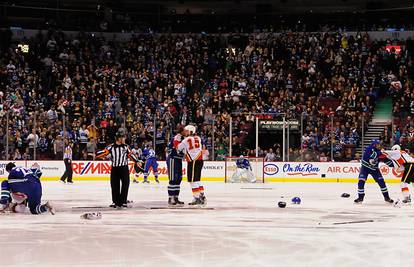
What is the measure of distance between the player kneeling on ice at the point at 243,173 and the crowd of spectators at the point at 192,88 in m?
0.53

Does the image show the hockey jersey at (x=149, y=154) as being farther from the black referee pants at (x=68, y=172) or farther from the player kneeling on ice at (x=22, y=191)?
the player kneeling on ice at (x=22, y=191)

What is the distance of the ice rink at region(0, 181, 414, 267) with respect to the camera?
709cm

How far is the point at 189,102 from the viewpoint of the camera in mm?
27016

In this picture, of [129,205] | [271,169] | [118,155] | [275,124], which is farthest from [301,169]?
[118,155]

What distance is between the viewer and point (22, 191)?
37.1 ft

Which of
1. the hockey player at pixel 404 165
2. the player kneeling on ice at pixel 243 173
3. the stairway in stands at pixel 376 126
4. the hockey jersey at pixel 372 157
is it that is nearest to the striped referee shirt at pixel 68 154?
the player kneeling on ice at pixel 243 173

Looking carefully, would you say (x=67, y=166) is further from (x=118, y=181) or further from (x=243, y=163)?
(x=118, y=181)

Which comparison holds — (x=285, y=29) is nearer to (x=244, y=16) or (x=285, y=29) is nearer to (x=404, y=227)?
(x=244, y=16)

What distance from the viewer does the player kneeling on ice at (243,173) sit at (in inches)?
901

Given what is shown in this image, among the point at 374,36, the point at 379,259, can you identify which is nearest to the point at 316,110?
the point at 374,36

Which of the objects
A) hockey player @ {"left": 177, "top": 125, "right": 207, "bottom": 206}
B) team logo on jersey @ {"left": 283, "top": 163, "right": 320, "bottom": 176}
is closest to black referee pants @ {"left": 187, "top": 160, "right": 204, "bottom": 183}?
hockey player @ {"left": 177, "top": 125, "right": 207, "bottom": 206}

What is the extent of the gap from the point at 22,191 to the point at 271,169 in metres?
13.5

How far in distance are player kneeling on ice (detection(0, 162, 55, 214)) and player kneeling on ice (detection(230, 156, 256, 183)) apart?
39.4 feet

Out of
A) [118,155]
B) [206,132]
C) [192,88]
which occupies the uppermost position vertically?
[192,88]
